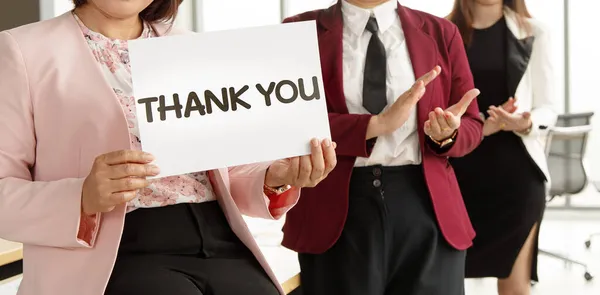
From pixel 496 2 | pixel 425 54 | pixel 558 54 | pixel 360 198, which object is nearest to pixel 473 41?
pixel 496 2

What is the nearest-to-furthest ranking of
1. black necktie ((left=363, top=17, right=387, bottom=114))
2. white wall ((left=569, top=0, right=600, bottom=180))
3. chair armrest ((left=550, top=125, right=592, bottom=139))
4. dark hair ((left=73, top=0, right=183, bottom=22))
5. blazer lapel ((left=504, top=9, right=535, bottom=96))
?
dark hair ((left=73, top=0, right=183, bottom=22)) → black necktie ((left=363, top=17, right=387, bottom=114)) → blazer lapel ((left=504, top=9, right=535, bottom=96)) → chair armrest ((left=550, top=125, right=592, bottom=139)) → white wall ((left=569, top=0, right=600, bottom=180))

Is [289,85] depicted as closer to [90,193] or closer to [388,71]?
[90,193]

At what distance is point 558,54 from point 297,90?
6813 mm

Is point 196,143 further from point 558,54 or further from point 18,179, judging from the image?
point 558,54

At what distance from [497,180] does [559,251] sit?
3322 millimetres

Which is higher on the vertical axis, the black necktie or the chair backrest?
the black necktie

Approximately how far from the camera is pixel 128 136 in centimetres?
127

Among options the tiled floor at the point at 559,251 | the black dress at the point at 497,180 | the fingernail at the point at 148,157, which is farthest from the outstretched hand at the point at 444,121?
the tiled floor at the point at 559,251

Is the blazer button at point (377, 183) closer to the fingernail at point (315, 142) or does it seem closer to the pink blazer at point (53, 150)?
the fingernail at point (315, 142)

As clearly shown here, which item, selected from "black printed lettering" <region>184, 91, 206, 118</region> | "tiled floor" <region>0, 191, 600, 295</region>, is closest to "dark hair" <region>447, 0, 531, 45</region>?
"tiled floor" <region>0, 191, 600, 295</region>

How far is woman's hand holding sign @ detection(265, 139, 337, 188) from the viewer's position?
1305 millimetres

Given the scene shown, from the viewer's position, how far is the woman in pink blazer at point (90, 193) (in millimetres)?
1212

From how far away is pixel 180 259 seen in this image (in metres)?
1.26

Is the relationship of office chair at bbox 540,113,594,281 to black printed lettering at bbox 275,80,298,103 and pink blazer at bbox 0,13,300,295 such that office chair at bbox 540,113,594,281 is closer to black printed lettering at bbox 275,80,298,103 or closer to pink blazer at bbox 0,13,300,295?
black printed lettering at bbox 275,80,298,103
